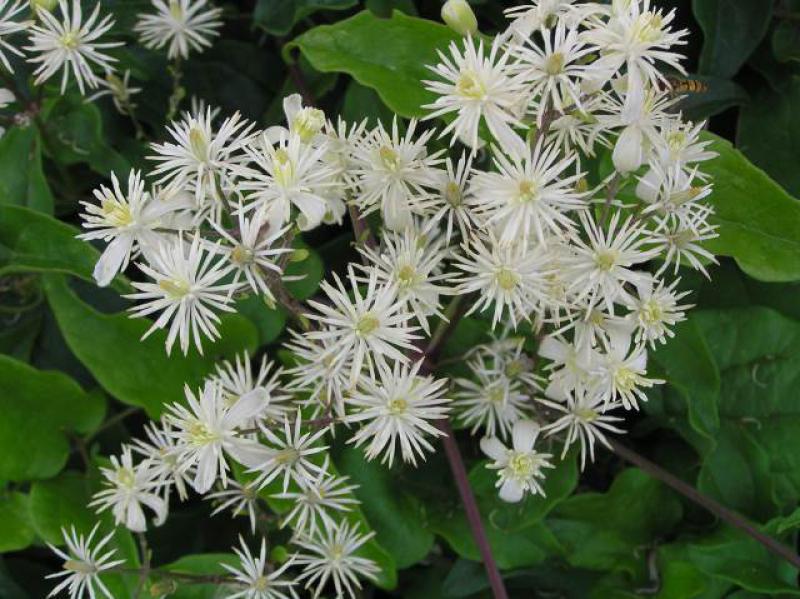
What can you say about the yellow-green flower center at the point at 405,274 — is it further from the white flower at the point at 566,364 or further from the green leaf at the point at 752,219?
the green leaf at the point at 752,219

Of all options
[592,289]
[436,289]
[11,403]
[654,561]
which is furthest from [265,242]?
[654,561]

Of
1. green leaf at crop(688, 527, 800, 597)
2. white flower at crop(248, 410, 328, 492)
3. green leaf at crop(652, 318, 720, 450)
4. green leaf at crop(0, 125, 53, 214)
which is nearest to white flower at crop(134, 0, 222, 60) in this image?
green leaf at crop(0, 125, 53, 214)

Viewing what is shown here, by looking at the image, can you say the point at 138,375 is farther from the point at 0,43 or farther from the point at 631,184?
the point at 631,184

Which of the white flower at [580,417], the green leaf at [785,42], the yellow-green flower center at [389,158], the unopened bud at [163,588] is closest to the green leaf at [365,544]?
the unopened bud at [163,588]

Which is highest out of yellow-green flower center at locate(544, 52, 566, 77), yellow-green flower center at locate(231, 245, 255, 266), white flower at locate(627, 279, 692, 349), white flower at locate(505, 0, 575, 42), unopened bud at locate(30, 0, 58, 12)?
unopened bud at locate(30, 0, 58, 12)

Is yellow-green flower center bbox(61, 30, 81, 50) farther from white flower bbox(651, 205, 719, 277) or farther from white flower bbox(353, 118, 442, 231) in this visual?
white flower bbox(651, 205, 719, 277)

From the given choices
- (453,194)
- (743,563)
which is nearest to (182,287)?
(453,194)

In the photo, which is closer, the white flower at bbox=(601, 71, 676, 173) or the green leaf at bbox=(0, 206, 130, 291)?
the white flower at bbox=(601, 71, 676, 173)
